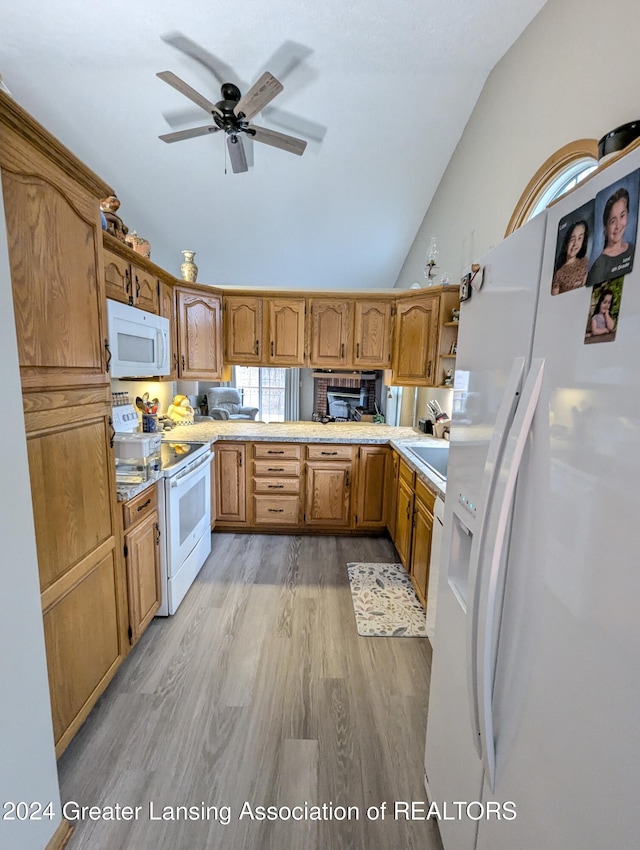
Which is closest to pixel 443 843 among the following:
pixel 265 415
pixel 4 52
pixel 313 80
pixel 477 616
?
pixel 477 616

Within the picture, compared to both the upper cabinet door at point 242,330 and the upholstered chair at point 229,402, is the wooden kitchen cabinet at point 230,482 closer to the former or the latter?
the upper cabinet door at point 242,330

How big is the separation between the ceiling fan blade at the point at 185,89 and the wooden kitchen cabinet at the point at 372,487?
8.67 feet

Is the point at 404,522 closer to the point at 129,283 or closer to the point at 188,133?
the point at 129,283

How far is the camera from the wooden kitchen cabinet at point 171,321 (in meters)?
2.74

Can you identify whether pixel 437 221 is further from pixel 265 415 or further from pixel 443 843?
pixel 265 415

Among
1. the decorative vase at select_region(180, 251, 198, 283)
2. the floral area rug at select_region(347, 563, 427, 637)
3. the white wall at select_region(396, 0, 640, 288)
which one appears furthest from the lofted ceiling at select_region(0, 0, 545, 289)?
the floral area rug at select_region(347, 563, 427, 637)

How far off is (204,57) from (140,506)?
291 cm

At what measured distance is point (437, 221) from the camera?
360 cm

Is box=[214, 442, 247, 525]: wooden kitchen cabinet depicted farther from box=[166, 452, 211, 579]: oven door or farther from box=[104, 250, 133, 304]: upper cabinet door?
box=[104, 250, 133, 304]: upper cabinet door

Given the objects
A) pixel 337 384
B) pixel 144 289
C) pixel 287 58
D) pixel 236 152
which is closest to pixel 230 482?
pixel 144 289

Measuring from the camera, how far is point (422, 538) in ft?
7.09

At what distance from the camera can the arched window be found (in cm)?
155

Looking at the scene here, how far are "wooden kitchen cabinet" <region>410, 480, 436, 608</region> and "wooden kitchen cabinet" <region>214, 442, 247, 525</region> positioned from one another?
1.56m

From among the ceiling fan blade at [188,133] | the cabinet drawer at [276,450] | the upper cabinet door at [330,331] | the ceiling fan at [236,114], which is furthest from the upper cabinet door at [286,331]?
the ceiling fan blade at [188,133]
